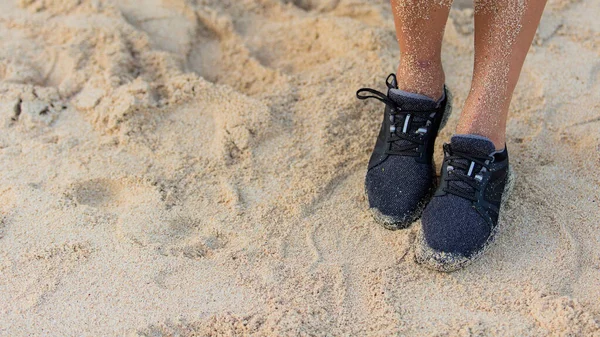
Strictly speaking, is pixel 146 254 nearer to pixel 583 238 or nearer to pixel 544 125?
pixel 583 238

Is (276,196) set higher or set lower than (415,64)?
lower

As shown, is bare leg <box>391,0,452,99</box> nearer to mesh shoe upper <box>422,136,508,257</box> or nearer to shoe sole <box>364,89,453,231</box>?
mesh shoe upper <box>422,136,508,257</box>

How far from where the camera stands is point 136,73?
6.84ft

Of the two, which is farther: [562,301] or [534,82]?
[534,82]

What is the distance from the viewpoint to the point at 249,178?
68.8 inches

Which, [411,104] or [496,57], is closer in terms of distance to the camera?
[496,57]

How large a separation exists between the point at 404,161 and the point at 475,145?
0.21 m

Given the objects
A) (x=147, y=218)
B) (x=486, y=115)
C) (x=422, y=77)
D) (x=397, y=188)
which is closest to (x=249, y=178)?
(x=147, y=218)

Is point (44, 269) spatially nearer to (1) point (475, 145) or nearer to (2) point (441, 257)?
(2) point (441, 257)

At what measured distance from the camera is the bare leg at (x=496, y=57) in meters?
1.41

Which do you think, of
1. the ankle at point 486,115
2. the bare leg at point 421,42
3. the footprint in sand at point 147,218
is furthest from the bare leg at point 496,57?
the footprint in sand at point 147,218

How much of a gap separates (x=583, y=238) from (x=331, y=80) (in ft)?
3.19

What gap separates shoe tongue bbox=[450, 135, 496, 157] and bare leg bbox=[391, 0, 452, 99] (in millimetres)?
187

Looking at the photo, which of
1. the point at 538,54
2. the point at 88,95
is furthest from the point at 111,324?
the point at 538,54
